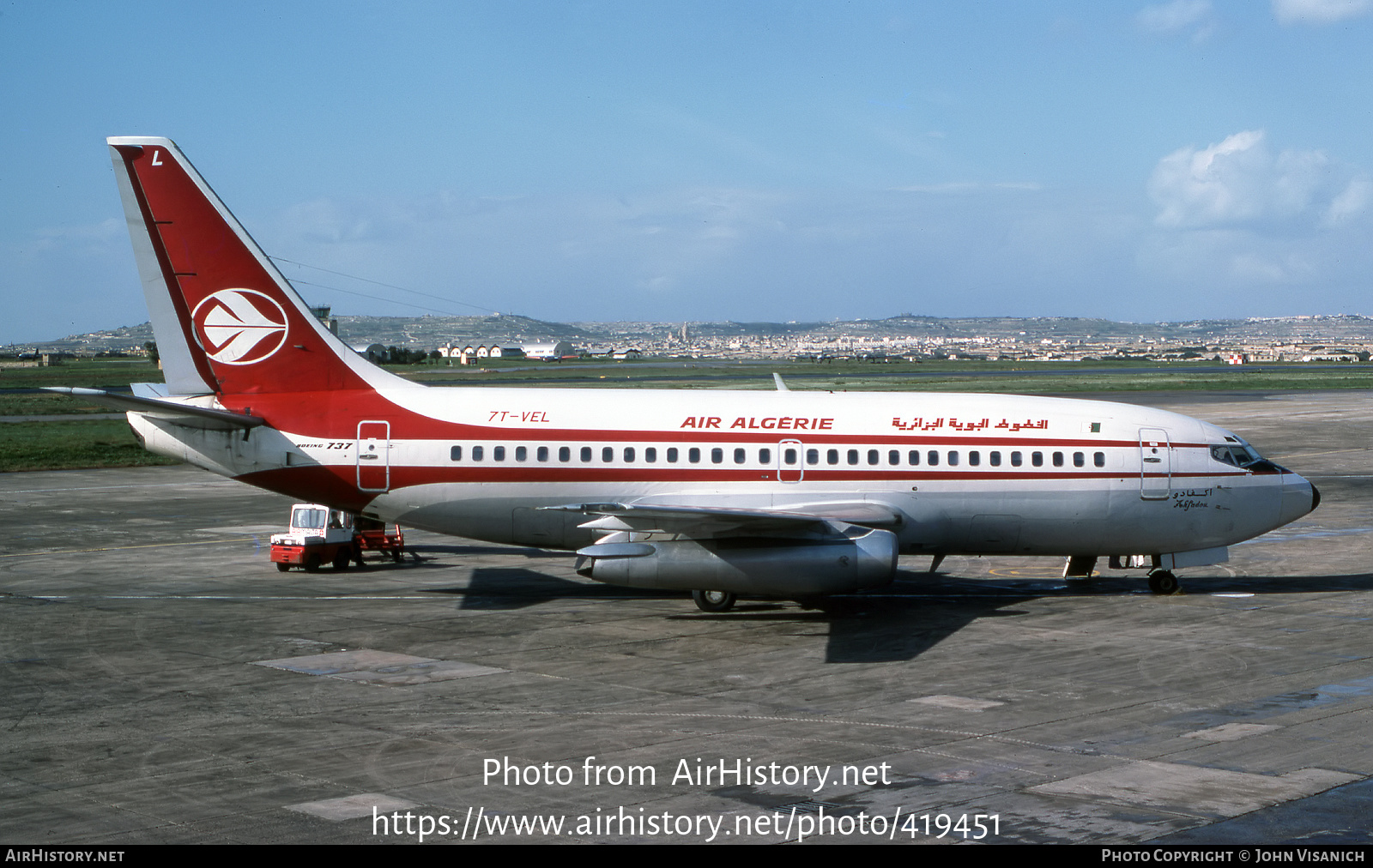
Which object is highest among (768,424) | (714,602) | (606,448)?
(768,424)

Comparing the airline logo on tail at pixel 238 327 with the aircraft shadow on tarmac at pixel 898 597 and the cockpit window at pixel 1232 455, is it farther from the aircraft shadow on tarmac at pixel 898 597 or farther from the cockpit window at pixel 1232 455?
the cockpit window at pixel 1232 455

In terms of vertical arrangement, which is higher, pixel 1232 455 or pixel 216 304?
pixel 216 304

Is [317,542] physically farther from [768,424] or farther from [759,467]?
[768,424]

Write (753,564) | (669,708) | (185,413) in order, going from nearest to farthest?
(669,708) < (753,564) < (185,413)

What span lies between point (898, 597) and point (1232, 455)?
8.33 m

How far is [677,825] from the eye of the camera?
567 inches

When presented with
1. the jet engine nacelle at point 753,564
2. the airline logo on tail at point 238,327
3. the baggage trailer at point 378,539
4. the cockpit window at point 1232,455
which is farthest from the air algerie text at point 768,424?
the baggage trailer at point 378,539

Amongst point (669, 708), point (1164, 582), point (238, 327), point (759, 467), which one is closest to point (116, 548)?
point (238, 327)

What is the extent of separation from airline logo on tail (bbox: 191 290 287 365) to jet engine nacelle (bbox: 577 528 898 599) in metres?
9.32

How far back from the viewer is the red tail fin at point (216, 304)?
29.2 m

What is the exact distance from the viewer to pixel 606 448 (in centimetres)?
2855

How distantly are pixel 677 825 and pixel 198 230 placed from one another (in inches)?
810

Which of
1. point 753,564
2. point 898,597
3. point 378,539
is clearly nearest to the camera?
point 753,564

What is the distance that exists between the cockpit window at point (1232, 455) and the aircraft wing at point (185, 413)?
21679 mm
